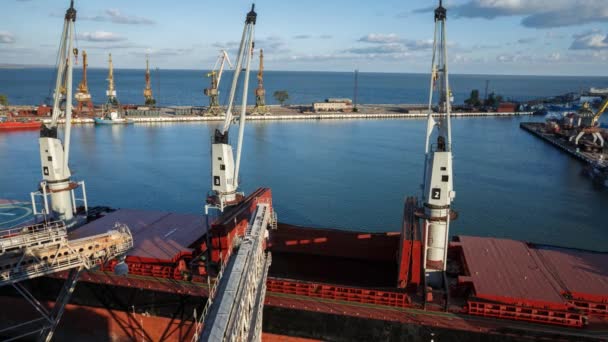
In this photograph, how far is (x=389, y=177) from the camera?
43.7m

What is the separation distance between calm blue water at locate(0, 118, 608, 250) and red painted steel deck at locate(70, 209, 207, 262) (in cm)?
1104

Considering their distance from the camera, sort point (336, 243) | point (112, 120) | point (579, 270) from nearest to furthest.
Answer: point (579, 270)
point (336, 243)
point (112, 120)

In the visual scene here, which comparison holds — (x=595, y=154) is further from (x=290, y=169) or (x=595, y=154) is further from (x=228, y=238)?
(x=228, y=238)

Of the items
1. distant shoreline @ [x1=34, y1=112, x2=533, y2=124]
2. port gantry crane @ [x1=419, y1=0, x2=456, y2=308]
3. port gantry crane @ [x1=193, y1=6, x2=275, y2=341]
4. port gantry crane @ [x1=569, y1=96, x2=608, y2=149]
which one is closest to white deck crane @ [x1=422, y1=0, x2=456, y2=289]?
port gantry crane @ [x1=419, y1=0, x2=456, y2=308]

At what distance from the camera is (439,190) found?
15.0m

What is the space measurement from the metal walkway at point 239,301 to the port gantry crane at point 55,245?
679 cm

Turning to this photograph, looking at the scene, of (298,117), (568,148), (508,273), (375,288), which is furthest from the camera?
(298,117)

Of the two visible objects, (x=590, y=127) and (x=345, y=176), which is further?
(x=590, y=127)

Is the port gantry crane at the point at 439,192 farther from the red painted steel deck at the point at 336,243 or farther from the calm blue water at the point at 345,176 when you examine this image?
the calm blue water at the point at 345,176

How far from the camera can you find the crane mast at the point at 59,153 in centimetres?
1902

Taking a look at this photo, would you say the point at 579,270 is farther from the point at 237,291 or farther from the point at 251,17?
the point at 251,17

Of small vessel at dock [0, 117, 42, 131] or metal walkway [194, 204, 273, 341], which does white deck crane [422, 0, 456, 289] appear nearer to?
metal walkway [194, 204, 273, 341]

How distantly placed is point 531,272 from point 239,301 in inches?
452

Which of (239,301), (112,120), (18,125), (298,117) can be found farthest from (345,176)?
(18,125)
